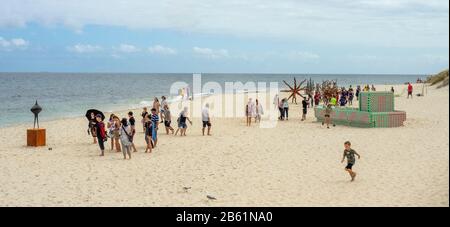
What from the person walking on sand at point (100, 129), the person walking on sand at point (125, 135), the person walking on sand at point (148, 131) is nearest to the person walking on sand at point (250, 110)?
the person walking on sand at point (148, 131)

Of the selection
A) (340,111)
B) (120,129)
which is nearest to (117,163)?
(120,129)

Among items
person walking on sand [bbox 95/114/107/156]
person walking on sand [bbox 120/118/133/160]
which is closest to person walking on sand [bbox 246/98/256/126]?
person walking on sand [bbox 95/114/107/156]

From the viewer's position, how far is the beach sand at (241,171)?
29.6ft

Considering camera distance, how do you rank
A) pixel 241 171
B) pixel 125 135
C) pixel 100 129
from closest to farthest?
pixel 241 171 → pixel 125 135 → pixel 100 129

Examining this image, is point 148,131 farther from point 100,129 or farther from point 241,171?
point 241,171

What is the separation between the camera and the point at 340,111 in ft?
64.0

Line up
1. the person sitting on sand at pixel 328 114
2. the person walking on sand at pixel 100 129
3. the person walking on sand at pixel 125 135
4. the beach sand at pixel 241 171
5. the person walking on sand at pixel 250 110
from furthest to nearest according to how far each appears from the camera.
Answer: the person walking on sand at pixel 250 110 → the person sitting on sand at pixel 328 114 → the person walking on sand at pixel 100 129 → the person walking on sand at pixel 125 135 → the beach sand at pixel 241 171

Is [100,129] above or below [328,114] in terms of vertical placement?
below

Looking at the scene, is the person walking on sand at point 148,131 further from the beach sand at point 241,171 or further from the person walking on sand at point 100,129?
the person walking on sand at point 100,129

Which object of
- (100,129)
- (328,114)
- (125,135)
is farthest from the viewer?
(328,114)

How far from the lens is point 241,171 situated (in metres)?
11.4

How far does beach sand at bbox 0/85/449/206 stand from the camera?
9031 millimetres

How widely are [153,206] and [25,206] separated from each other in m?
2.30

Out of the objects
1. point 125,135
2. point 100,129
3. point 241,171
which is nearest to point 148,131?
point 125,135
